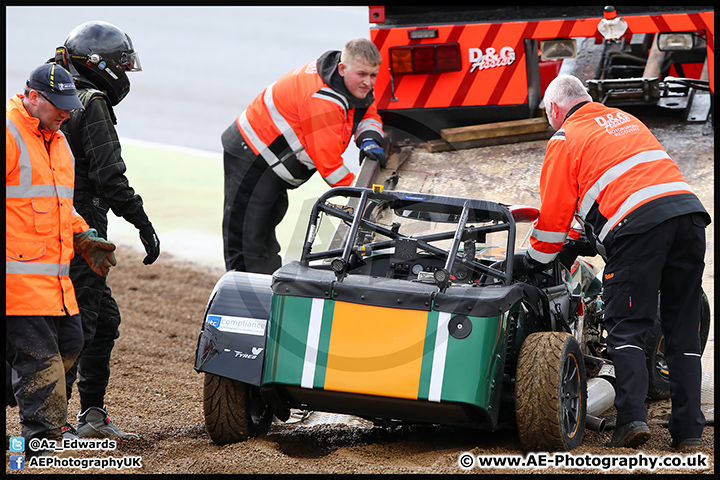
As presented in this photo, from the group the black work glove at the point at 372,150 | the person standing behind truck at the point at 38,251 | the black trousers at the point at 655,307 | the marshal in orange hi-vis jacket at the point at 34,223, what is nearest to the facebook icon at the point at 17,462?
the person standing behind truck at the point at 38,251

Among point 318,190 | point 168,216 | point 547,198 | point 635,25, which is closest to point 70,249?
point 547,198

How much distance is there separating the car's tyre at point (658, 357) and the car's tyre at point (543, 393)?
4.48 ft

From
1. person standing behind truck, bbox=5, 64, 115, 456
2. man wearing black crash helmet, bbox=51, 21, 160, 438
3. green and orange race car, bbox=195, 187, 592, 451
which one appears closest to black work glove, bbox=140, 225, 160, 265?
man wearing black crash helmet, bbox=51, 21, 160, 438

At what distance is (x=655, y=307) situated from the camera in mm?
4383

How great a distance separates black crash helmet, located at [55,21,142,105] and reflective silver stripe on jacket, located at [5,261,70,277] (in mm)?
1243

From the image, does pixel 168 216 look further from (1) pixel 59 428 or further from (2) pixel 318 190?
(1) pixel 59 428

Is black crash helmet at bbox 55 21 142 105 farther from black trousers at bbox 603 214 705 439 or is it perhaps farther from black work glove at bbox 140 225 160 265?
black trousers at bbox 603 214 705 439

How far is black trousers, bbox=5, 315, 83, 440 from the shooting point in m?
3.89

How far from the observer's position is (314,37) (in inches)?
701

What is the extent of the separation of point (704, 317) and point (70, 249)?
3708 mm

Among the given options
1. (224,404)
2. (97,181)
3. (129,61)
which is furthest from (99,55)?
(224,404)

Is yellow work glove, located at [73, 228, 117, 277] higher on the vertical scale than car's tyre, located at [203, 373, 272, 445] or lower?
higher

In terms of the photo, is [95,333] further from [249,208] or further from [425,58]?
[425,58]

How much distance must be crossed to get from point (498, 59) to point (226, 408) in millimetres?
3860
